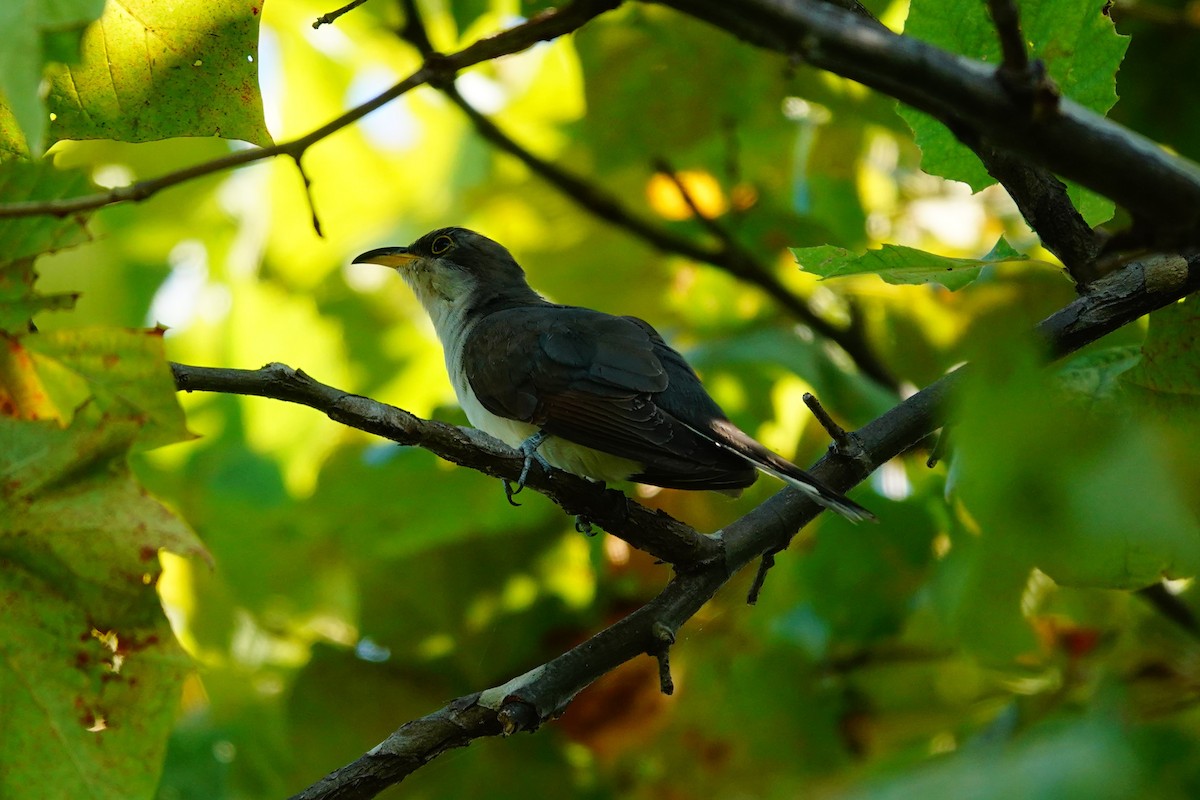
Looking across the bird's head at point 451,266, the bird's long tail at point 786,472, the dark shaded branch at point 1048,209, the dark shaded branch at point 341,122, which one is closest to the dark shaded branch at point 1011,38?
the dark shaded branch at point 341,122

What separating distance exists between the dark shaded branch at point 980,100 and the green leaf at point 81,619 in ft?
4.63

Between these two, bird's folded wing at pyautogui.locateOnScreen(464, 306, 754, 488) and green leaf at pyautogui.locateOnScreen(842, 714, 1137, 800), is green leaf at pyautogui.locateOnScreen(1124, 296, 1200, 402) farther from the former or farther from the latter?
bird's folded wing at pyautogui.locateOnScreen(464, 306, 754, 488)

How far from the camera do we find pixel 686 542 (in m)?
3.04

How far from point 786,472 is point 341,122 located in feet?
5.26

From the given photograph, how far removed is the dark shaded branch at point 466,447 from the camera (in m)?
2.50

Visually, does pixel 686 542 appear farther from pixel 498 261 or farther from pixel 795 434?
pixel 498 261

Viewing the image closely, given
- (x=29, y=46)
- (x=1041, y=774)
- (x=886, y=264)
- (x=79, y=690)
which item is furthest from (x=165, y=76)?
(x=1041, y=774)

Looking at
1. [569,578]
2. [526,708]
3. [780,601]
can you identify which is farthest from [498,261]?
[526,708]

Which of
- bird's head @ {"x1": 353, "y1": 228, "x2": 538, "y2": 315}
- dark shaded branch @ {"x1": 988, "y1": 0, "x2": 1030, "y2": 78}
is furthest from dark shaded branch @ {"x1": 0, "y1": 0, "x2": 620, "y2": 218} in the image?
bird's head @ {"x1": 353, "y1": 228, "x2": 538, "y2": 315}

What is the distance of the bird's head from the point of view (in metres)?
6.06

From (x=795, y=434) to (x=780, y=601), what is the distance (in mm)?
903

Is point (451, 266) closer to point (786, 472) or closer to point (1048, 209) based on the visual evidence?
point (786, 472)

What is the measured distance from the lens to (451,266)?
243 inches

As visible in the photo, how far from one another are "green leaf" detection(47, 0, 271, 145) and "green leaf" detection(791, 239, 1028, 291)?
1172 mm
